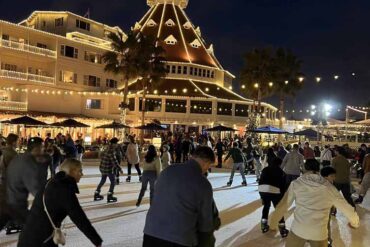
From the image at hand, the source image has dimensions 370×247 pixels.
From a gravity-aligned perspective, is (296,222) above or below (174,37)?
below

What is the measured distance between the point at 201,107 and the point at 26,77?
63.3 ft

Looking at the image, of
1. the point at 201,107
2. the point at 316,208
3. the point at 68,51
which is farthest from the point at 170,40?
the point at 316,208

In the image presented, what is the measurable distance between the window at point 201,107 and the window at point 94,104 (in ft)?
33.0

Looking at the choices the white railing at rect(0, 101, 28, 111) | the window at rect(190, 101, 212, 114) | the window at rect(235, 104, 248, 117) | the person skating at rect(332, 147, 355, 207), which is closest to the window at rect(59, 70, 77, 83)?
the white railing at rect(0, 101, 28, 111)

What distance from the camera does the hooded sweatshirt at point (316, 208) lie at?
511 cm

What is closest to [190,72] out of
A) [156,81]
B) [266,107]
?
[266,107]

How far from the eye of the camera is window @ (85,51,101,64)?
45.7m

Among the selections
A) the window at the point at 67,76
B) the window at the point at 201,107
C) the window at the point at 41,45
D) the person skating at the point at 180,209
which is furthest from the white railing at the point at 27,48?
the person skating at the point at 180,209

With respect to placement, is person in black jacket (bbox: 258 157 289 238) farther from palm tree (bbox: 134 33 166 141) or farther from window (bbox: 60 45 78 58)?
window (bbox: 60 45 78 58)

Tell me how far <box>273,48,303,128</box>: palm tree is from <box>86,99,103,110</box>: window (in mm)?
16879

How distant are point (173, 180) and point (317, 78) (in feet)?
99.5

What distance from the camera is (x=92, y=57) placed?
152ft

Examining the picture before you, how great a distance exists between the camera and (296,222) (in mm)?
5270

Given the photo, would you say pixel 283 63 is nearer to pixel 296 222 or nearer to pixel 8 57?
pixel 8 57
